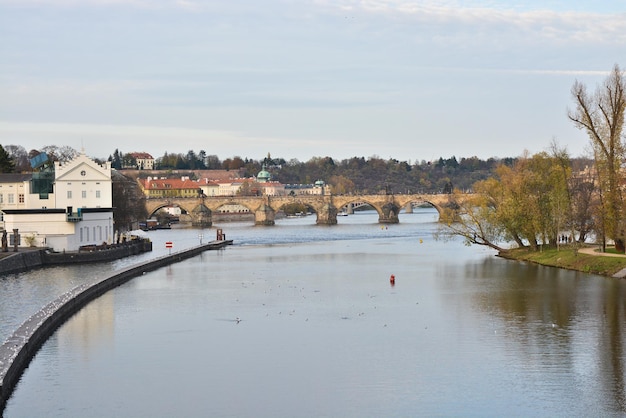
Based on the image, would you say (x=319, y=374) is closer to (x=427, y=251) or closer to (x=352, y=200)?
(x=427, y=251)

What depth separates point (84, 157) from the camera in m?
79.5

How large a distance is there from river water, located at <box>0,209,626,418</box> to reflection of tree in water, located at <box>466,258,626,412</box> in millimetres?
76

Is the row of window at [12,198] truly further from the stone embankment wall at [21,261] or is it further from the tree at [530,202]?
the tree at [530,202]

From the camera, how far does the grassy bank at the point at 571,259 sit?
54656 mm

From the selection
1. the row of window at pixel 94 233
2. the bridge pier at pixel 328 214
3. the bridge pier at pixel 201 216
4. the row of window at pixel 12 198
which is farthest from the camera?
the bridge pier at pixel 328 214

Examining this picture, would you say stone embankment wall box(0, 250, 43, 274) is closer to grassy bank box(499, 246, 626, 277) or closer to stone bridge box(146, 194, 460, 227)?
grassy bank box(499, 246, 626, 277)

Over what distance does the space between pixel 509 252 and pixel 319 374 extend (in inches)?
1830

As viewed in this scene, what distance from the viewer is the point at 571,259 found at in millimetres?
60531

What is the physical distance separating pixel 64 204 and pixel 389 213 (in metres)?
87.6

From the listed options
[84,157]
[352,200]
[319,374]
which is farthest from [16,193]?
[352,200]

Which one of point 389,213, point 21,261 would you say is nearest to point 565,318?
point 21,261

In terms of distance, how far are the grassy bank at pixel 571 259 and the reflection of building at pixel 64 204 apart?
102ft

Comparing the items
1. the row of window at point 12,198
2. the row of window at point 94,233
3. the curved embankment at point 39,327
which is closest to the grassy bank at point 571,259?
the curved embankment at point 39,327

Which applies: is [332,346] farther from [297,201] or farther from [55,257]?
[297,201]
